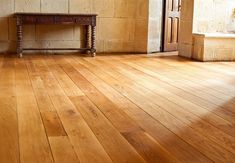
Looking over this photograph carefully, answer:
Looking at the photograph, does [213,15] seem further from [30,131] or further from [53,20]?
[30,131]

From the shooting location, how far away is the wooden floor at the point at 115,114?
2270 mm

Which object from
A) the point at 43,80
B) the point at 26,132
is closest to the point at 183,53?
the point at 43,80

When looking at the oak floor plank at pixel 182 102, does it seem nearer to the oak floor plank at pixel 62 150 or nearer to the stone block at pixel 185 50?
the oak floor plank at pixel 62 150

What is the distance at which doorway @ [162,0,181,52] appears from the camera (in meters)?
7.83

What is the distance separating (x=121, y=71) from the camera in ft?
17.4

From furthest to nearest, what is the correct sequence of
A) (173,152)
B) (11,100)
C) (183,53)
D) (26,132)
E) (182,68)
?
(183,53)
(182,68)
(11,100)
(26,132)
(173,152)

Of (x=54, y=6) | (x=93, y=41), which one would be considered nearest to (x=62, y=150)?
(x=93, y=41)

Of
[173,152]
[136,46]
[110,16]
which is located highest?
[110,16]

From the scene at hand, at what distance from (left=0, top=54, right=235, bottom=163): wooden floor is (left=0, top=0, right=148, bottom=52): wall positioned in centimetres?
140

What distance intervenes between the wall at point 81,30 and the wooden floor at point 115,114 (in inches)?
55.2

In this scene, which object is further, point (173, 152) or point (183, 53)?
point (183, 53)

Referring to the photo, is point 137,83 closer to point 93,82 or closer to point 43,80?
point 93,82

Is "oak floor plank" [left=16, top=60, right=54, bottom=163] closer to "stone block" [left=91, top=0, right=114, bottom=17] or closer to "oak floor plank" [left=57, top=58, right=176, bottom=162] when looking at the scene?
"oak floor plank" [left=57, top=58, right=176, bottom=162]

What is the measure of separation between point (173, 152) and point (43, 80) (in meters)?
2.57
